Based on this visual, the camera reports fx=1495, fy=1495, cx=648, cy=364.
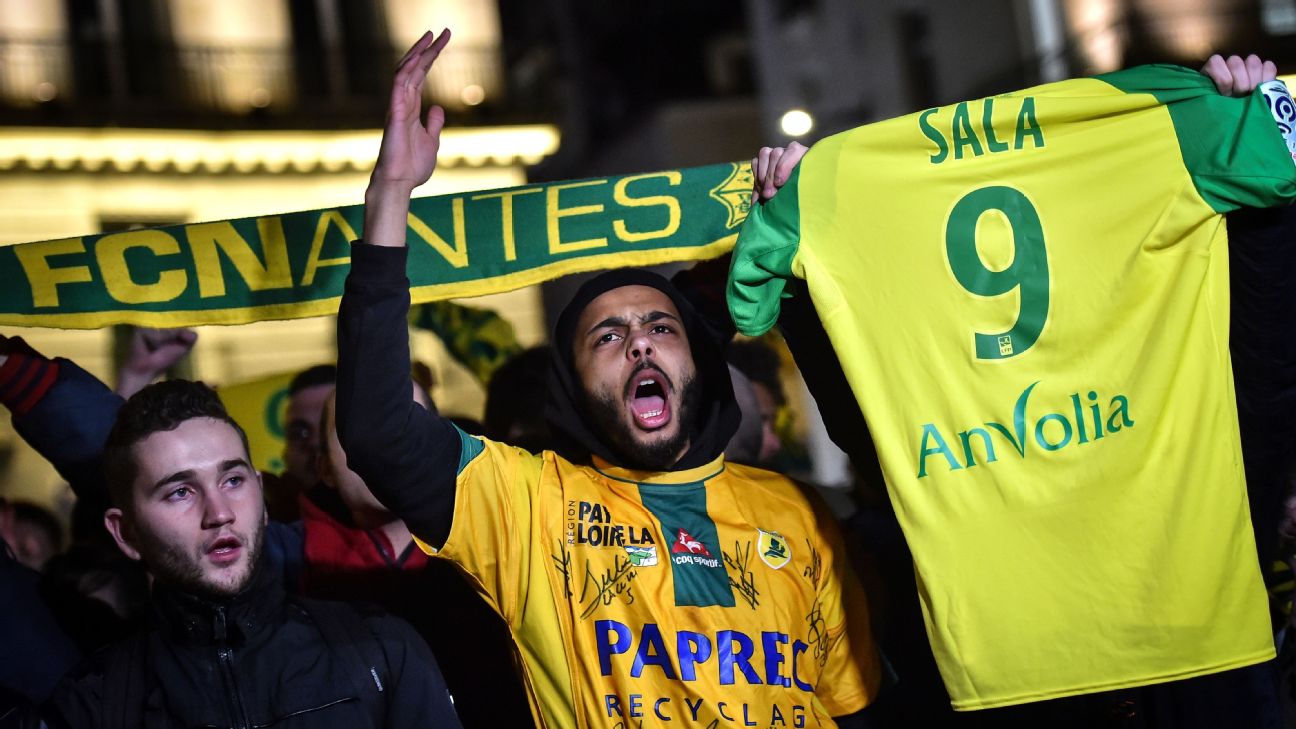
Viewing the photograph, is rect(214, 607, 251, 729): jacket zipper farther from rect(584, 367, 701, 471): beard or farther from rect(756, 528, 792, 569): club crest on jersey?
rect(756, 528, 792, 569): club crest on jersey

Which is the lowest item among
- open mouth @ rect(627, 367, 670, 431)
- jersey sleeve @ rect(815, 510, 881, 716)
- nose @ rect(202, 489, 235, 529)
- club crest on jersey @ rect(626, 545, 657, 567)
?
jersey sleeve @ rect(815, 510, 881, 716)

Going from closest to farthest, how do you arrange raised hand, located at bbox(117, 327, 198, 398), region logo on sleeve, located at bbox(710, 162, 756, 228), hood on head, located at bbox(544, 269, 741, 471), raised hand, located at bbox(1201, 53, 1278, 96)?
raised hand, located at bbox(1201, 53, 1278, 96) → hood on head, located at bbox(544, 269, 741, 471) → region logo on sleeve, located at bbox(710, 162, 756, 228) → raised hand, located at bbox(117, 327, 198, 398)

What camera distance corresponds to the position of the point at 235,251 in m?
4.06

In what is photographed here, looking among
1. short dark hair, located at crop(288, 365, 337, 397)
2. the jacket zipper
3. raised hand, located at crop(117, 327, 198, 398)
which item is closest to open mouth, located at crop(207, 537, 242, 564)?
the jacket zipper

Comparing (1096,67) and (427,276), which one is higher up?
(1096,67)

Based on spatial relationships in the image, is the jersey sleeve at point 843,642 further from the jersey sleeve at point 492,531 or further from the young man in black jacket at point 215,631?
the young man in black jacket at point 215,631

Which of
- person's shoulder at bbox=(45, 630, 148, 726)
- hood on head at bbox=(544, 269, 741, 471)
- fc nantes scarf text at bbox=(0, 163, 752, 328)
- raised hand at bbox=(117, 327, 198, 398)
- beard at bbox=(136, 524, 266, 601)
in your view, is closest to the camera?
person's shoulder at bbox=(45, 630, 148, 726)

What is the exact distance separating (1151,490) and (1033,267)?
59 cm

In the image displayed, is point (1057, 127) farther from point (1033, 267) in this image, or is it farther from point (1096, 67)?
point (1096, 67)

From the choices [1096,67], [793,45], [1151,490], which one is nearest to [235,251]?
[1151,490]

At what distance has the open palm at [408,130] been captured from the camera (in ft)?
10.7

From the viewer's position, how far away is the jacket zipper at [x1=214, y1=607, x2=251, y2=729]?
10.4 feet

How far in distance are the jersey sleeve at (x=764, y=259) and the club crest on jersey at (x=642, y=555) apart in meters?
0.58

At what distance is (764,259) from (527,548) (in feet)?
2.90
